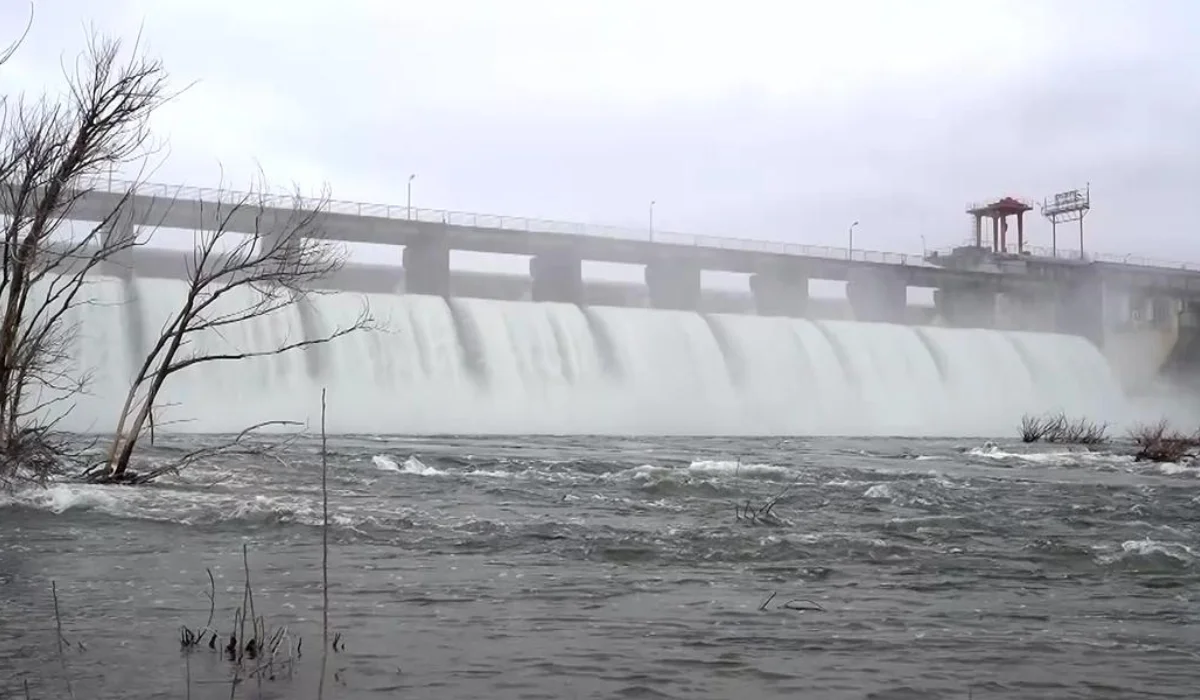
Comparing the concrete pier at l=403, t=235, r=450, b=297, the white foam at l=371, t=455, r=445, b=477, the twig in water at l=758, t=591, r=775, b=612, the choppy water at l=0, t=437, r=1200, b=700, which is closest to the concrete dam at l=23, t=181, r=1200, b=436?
the concrete pier at l=403, t=235, r=450, b=297

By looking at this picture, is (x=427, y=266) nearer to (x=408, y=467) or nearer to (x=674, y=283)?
(x=674, y=283)

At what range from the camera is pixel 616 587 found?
6359 millimetres

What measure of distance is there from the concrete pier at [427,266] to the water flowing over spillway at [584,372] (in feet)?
4.19

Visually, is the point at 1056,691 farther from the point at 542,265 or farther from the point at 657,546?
the point at 542,265

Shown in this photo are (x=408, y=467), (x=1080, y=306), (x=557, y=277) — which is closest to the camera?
(x=408, y=467)

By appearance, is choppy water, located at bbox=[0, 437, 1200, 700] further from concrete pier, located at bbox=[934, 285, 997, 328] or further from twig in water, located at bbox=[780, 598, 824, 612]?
concrete pier, located at bbox=[934, 285, 997, 328]

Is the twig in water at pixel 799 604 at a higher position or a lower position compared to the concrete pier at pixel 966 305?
lower

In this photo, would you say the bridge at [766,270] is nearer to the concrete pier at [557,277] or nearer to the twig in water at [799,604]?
the concrete pier at [557,277]

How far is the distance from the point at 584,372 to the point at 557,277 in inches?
167

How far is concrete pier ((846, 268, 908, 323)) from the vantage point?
139 ft

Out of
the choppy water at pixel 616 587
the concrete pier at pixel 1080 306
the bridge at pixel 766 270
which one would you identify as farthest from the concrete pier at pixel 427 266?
the concrete pier at pixel 1080 306

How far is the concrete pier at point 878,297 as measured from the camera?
42438 mm

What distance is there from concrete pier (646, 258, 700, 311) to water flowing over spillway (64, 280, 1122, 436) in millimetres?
1868

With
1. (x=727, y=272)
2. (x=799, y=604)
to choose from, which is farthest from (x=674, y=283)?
(x=799, y=604)
